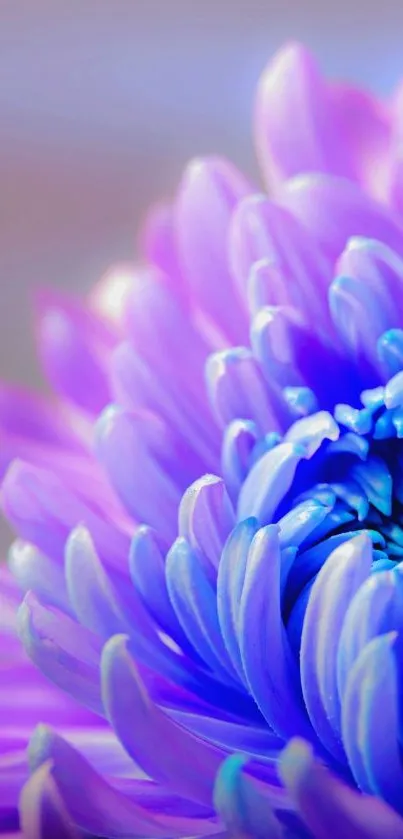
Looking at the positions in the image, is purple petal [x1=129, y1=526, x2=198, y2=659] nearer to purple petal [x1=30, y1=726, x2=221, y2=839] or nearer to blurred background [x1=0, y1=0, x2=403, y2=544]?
purple petal [x1=30, y1=726, x2=221, y2=839]

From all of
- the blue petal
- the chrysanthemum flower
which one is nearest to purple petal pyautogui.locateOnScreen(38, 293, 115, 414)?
the chrysanthemum flower

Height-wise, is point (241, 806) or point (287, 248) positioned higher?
point (287, 248)

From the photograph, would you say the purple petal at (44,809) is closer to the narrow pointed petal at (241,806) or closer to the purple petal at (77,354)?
the narrow pointed petal at (241,806)

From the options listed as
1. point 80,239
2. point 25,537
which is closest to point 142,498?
point 25,537

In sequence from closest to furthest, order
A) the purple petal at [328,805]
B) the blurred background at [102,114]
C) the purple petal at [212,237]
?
the purple petal at [328,805] → the purple petal at [212,237] → the blurred background at [102,114]

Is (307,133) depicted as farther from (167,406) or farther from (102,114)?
(102,114)

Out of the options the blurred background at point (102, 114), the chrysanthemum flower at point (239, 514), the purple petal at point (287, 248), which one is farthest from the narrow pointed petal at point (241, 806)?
the blurred background at point (102, 114)

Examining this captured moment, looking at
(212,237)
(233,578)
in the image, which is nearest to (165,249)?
(212,237)
